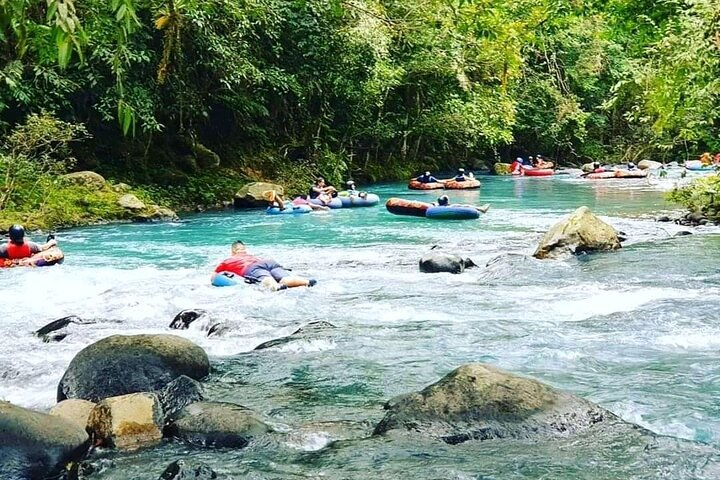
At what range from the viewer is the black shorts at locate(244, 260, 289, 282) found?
31.6ft

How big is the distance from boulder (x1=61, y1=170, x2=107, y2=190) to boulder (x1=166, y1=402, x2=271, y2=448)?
13.3 metres

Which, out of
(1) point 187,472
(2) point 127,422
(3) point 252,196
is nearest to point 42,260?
(2) point 127,422

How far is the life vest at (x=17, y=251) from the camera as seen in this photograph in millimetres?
10922

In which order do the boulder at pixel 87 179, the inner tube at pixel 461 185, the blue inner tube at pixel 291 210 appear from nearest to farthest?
1. the boulder at pixel 87 179
2. the blue inner tube at pixel 291 210
3. the inner tube at pixel 461 185

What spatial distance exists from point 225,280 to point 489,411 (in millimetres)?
5672

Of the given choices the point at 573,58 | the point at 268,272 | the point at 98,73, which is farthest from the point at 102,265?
the point at 573,58

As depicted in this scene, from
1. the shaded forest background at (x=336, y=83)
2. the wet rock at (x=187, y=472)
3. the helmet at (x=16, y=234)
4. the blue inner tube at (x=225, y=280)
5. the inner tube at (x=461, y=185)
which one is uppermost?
the shaded forest background at (x=336, y=83)

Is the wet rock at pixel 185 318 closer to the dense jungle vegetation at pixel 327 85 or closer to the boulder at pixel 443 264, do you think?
the dense jungle vegetation at pixel 327 85

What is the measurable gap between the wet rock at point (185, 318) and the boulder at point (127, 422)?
2.80 meters

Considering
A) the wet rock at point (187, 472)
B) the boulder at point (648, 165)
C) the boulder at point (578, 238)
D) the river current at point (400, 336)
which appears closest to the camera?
the wet rock at point (187, 472)

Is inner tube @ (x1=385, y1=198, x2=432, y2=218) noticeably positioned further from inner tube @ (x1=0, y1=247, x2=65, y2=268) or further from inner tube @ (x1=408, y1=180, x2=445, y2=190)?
inner tube @ (x1=0, y1=247, x2=65, y2=268)

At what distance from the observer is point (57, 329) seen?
726 centimetres

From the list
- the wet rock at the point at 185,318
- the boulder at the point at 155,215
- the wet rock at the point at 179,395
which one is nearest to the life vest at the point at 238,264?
the wet rock at the point at 185,318

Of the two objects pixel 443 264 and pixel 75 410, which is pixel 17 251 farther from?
pixel 75 410
